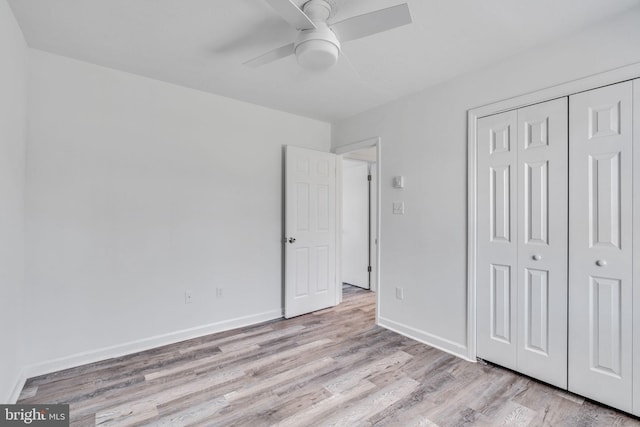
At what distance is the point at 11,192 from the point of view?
1892mm

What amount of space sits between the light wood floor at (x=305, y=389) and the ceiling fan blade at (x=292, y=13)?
224 centimetres

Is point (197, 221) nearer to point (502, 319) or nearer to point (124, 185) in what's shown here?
point (124, 185)

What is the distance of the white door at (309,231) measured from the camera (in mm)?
3549

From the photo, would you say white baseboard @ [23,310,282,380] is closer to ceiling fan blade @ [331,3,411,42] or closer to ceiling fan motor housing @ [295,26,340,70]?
ceiling fan motor housing @ [295,26,340,70]

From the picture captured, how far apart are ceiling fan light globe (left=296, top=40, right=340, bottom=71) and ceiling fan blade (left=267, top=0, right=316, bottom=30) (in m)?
0.10

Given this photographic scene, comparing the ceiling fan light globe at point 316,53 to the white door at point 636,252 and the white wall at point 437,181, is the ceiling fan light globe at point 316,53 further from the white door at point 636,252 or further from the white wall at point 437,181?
the white door at point 636,252

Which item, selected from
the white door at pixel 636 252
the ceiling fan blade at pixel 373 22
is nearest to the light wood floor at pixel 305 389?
the white door at pixel 636 252

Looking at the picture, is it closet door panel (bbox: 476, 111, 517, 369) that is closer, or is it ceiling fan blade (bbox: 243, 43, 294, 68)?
ceiling fan blade (bbox: 243, 43, 294, 68)

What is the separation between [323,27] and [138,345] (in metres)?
2.92

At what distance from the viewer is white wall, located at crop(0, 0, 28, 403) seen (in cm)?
173

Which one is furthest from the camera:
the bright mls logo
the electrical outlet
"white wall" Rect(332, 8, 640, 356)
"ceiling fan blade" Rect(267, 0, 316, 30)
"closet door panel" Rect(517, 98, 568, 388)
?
the electrical outlet

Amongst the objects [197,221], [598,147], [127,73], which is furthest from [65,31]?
[598,147]

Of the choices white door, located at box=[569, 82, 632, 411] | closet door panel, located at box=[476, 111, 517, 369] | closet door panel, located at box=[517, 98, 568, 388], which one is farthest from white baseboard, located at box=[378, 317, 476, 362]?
white door, located at box=[569, 82, 632, 411]

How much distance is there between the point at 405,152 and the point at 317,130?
51.7 inches
